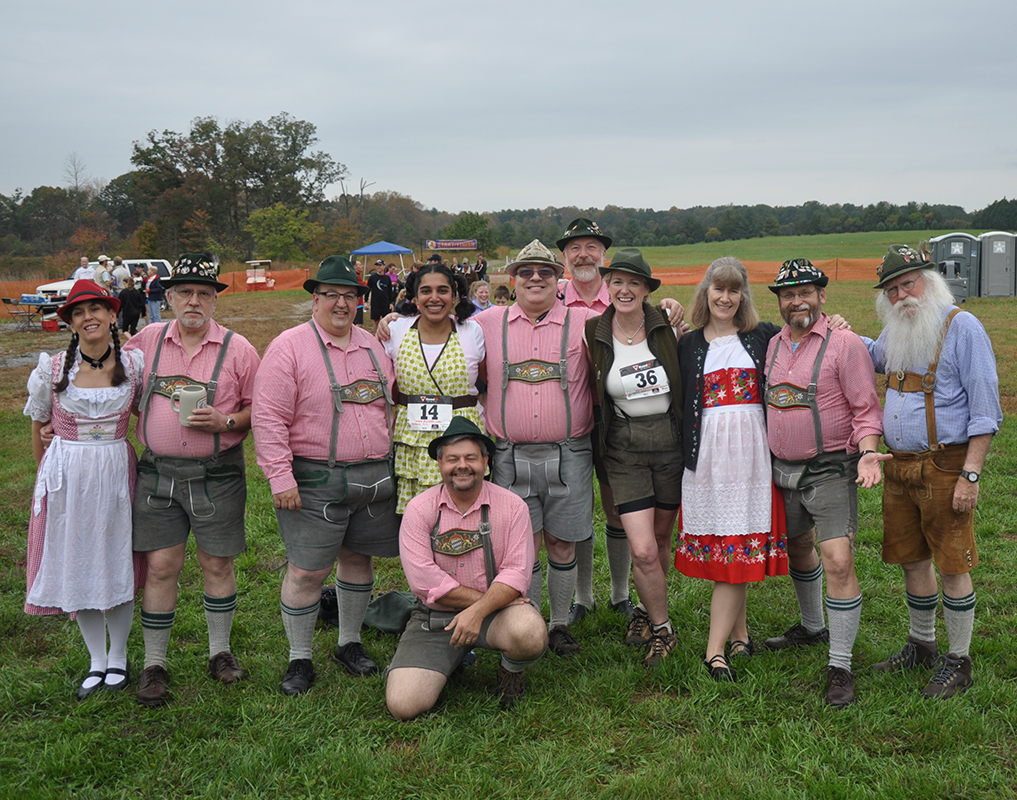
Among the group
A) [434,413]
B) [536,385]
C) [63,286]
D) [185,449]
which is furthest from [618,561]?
[63,286]

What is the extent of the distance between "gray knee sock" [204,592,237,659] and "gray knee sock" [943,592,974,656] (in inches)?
138

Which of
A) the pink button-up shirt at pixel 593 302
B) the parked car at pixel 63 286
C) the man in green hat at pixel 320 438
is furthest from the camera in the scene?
the parked car at pixel 63 286

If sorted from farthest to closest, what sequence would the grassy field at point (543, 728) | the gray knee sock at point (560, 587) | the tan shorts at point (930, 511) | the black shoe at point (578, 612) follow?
the black shoe at point (578, 612) < the gray knee sock at point (560, 587) < the tan shorts at point (930, 511) < the grassy field at point (543, 728)

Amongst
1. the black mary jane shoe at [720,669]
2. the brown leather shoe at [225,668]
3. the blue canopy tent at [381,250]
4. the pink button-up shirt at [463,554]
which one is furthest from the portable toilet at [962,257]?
the brown leather shoe at [225,668]

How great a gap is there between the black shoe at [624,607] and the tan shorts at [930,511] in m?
1.58

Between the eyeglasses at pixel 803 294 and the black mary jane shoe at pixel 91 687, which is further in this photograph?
the black mary jane shoe at pixel 91 687

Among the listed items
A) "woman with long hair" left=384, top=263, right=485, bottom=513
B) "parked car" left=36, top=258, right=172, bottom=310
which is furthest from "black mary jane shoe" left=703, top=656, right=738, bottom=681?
"parked car" left=36, top=258, right=172, bottom=310

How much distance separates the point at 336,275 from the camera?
390 centimetres

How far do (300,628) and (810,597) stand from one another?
2658 mm

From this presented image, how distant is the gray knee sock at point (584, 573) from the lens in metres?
4.71

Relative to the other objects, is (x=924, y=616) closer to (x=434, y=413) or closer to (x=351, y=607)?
(x=434, y=413)

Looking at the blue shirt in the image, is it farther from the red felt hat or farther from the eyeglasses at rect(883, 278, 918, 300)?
the red felt hat

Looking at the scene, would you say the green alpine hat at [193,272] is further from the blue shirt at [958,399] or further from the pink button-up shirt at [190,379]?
the blue shirt at [958,399]

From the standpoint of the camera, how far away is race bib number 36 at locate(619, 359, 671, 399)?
12.9ft
